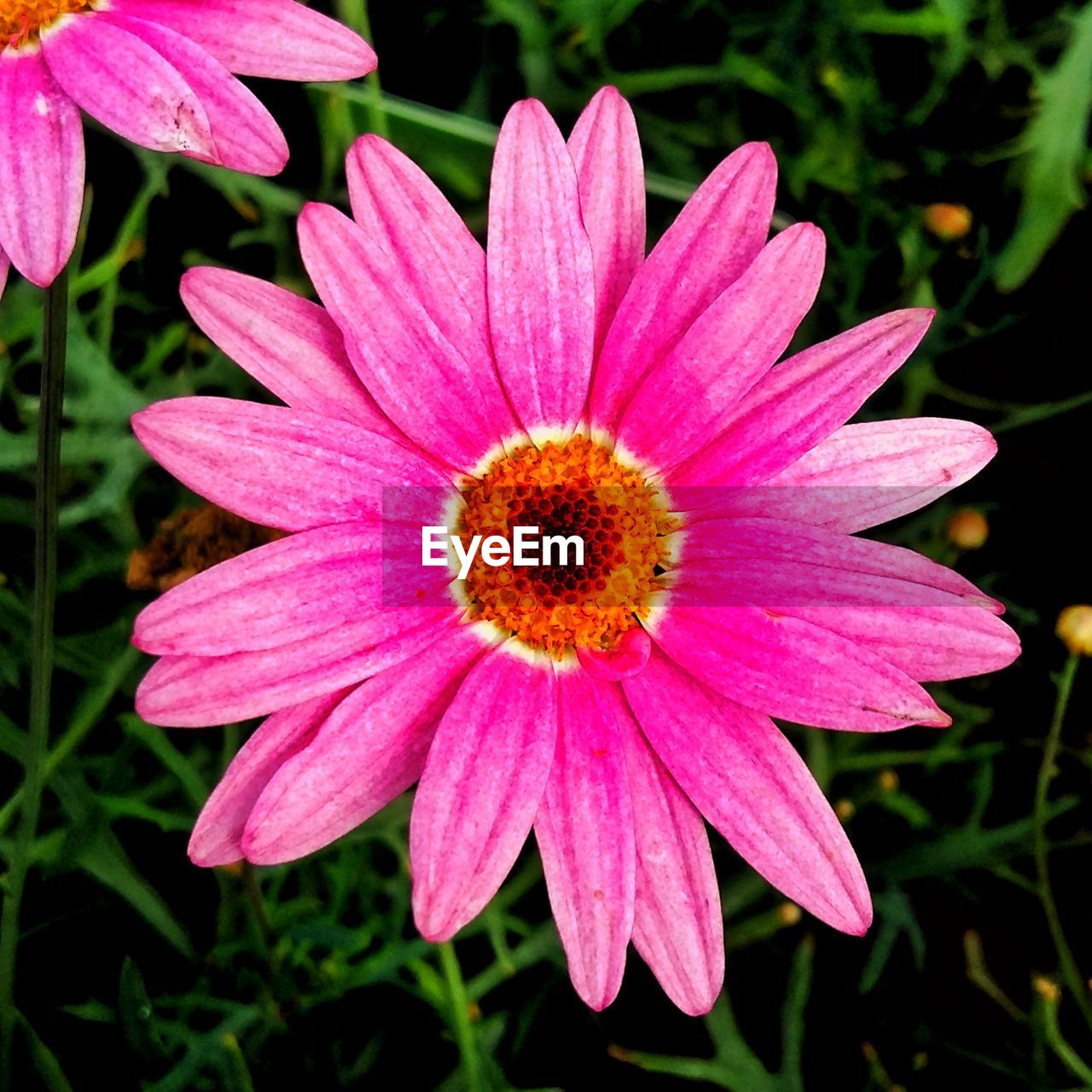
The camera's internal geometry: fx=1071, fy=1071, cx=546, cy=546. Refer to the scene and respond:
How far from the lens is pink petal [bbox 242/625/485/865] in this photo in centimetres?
56

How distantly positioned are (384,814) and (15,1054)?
1.09 feet

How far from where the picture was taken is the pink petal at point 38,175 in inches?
22.2

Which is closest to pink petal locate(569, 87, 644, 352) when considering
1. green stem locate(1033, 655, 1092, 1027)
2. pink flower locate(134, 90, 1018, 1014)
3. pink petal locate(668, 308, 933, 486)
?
pink flower locate(134, 90, 1018, 1014)

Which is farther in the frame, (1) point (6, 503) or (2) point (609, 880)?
(1) point (6, 503)

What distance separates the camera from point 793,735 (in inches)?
39.8

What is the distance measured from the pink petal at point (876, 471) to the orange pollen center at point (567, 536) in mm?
102

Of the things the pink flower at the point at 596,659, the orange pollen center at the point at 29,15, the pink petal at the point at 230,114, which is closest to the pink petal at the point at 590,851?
the pink flower at the point at 596,659

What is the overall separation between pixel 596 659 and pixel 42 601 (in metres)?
0.33

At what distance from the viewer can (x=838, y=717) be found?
585mm

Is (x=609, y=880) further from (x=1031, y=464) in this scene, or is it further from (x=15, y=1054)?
(x=1031, y=464)

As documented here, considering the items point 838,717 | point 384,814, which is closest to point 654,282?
point 838,717

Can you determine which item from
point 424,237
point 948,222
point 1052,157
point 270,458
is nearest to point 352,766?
point 270,458

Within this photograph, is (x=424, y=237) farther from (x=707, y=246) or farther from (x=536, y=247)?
(x=707, y=246)
